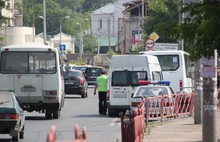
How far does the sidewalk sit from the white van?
2.61 metres

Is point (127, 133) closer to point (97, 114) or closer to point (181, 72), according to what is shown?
point (97, 114)

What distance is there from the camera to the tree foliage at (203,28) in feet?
41.4

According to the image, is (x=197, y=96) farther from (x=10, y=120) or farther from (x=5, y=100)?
(x=10, y=120)

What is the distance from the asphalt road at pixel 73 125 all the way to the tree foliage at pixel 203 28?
8602 mm

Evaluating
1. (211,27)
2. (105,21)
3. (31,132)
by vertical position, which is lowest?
(31,132)

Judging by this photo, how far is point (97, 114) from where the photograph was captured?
34062 mm

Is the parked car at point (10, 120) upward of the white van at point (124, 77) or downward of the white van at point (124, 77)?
downward

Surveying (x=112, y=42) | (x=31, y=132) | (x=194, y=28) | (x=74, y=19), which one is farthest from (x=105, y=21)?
(x=194, y=28)

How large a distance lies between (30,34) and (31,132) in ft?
267

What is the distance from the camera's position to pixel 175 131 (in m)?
24.8

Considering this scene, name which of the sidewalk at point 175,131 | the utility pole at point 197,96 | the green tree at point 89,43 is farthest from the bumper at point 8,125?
the green tree at point 89,43

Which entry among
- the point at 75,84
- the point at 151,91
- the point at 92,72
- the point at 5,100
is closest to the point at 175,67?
the point at 75,84

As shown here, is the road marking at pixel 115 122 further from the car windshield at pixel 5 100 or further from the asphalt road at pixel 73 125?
the car windshield at pixel 5 100

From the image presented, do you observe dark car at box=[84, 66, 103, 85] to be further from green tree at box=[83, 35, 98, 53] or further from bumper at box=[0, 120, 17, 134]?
green tree at box=[83, 35, 98, 53]
